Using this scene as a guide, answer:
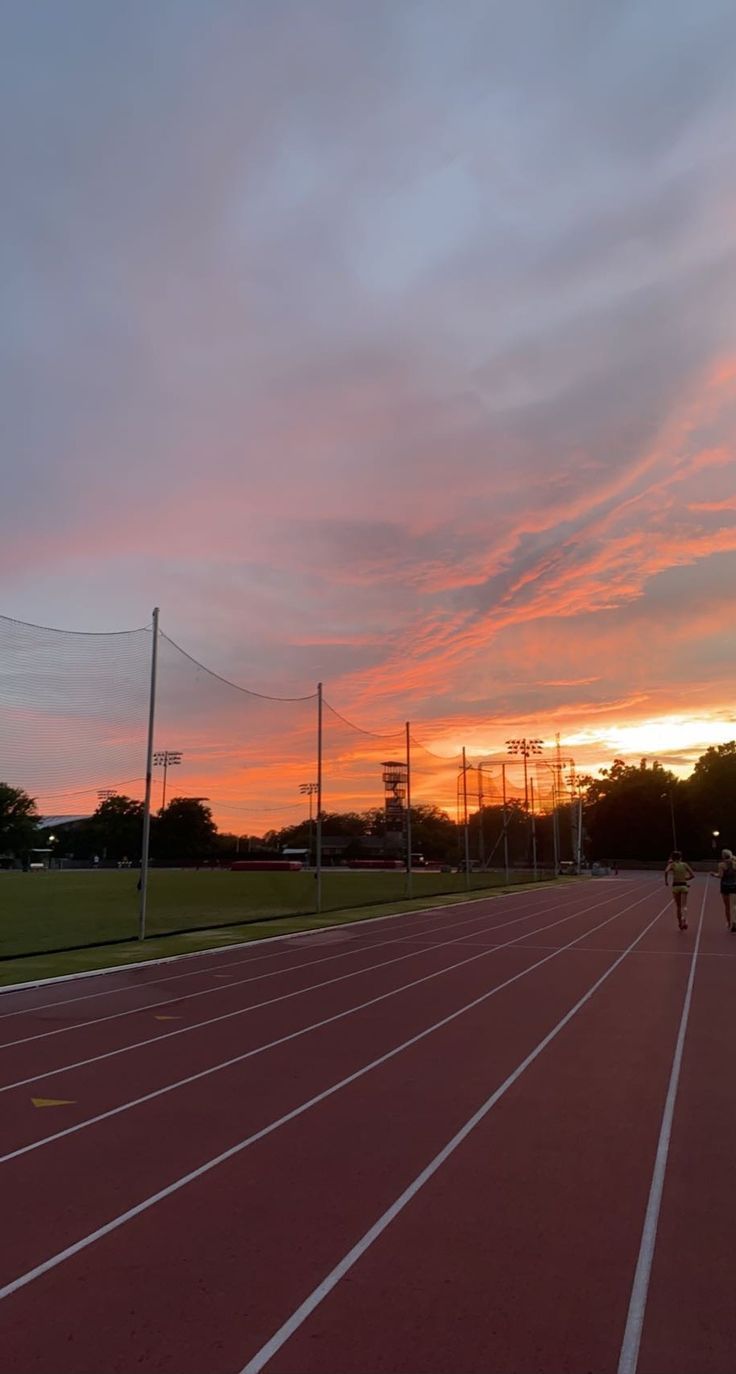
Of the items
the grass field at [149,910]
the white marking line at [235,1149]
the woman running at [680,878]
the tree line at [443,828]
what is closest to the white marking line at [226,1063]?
the white marking line at [235,1149]

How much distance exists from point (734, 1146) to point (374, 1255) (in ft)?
8.91

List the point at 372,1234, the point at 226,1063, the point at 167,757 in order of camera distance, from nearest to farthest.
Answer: the point at 372,1234, the point at 226,1063, the point at 167,757

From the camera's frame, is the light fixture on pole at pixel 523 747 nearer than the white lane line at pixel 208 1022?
No

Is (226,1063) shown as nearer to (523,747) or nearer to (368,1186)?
(368,1186)

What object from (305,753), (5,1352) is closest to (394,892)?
(305,753)

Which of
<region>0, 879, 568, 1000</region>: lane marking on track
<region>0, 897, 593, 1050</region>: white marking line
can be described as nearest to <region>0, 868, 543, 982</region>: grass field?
<region>0, 879, 568, 1000</region>: lane marking on track

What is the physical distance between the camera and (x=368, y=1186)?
4918 millimetres

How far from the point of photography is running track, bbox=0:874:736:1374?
346 cm

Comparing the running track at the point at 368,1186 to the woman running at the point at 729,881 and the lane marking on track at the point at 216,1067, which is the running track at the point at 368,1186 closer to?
the lane marking on track at the point at 216,1067

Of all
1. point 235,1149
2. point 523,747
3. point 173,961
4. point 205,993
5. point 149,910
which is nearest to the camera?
point 235,1149

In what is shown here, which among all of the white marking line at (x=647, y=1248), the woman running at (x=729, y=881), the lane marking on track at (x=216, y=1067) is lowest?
the white marking line at (x=647, y=1248)

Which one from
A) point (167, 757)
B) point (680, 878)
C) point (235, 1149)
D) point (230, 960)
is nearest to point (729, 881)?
Result: point (680, 878)

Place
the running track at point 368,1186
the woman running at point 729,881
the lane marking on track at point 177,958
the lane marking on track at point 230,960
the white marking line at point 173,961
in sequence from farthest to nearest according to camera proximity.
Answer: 1. the woman running at point 729,881
2. the lane marking on track at point 177,958
3. the white marking line at point 173,961
4. the lane marking on track at point 230,960
5. the running track at point 368,1186

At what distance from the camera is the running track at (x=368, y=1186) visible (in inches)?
136
